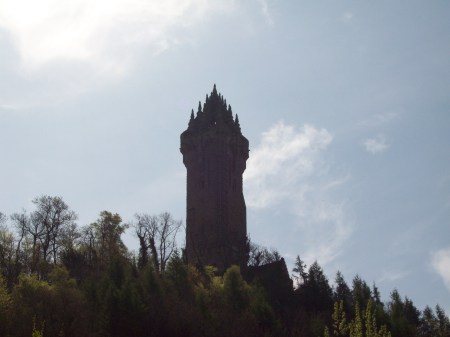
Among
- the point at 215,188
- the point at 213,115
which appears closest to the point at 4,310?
the point at 215,188

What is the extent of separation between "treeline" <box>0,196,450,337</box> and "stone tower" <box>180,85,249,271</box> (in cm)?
329

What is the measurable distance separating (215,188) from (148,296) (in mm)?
31934

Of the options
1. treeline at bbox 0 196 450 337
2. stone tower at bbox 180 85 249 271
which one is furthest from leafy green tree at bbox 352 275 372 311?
stone tower at bbox 180 85 249 271

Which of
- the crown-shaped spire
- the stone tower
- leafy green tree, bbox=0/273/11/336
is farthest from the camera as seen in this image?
the crown-shaped spire

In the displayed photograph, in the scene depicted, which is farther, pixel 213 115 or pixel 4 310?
pixel 213 115

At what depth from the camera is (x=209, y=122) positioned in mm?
70875

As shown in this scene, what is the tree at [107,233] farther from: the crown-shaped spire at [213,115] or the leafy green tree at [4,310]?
the leafy green tree at [4,310]

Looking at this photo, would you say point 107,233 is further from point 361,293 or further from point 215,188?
point 361,293

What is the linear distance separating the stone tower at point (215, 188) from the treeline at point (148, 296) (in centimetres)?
329

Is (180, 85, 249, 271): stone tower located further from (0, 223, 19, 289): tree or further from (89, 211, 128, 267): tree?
(0, 223, 19, 289): tree

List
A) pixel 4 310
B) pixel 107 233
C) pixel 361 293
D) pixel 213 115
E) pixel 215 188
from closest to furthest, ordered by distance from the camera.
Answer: pixel 4 310
pixel 361 293
pixel 107 233
pixel 215 188
pixel 213 115

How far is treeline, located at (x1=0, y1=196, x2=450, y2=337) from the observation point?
29.8 m

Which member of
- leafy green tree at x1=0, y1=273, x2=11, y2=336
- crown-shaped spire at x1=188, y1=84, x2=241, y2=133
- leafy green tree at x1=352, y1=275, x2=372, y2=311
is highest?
crown-shaped spire at x1=188, y1=84, x2=241, y2=133

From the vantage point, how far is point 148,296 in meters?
34.3
